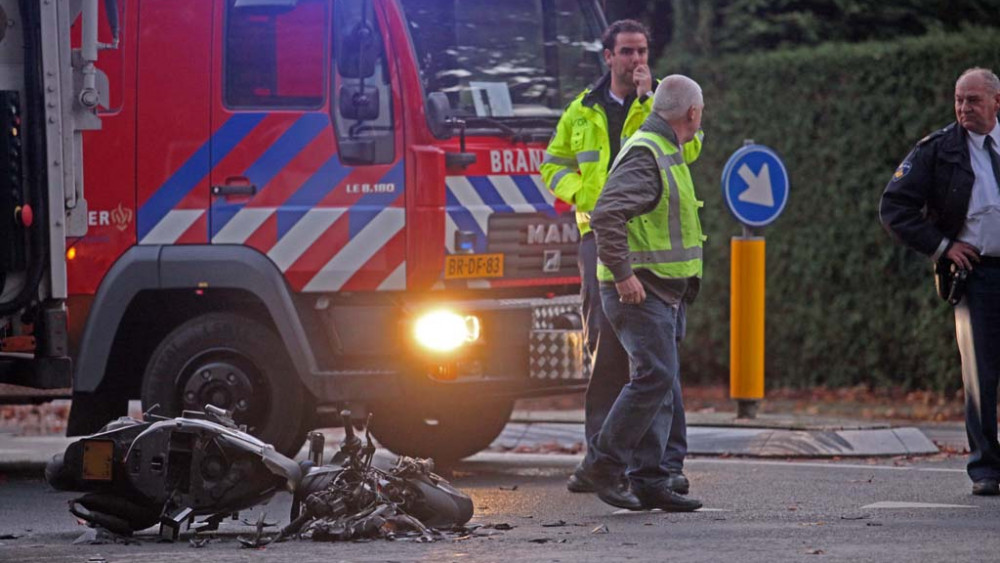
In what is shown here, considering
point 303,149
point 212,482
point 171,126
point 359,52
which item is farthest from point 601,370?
point 171,126

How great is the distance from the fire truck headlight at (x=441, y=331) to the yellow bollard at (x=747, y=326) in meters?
2.80

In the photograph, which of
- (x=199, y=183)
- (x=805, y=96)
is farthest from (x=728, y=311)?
(x=199, y=183)

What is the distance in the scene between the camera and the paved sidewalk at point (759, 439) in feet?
35.2

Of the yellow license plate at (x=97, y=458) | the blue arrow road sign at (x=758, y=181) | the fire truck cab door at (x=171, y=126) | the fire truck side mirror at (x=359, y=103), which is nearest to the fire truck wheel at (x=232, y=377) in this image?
the fire truck cab door at (x=171, y=126)

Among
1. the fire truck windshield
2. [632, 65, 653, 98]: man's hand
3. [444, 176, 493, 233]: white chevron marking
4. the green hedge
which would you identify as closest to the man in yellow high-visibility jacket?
[632, 65, 653, 98]: man's hand

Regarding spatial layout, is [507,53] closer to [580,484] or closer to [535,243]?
[535,243]

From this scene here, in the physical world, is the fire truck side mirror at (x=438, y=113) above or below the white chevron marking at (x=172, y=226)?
above

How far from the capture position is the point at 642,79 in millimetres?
8859

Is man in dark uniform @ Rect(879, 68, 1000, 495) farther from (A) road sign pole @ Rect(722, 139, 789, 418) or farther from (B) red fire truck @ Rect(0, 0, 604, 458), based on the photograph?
(A) road sign pole @ Rect(722, 139, 789, 418)

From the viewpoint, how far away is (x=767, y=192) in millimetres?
11594

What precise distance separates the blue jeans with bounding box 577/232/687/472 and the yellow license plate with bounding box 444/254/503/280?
2.22ft

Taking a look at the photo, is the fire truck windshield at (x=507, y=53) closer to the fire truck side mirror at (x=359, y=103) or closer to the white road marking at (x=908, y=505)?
the fire truck side mirror at (x=359, y=103)

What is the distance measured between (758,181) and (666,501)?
3853 millimetres

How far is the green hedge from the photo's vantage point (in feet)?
43.7
